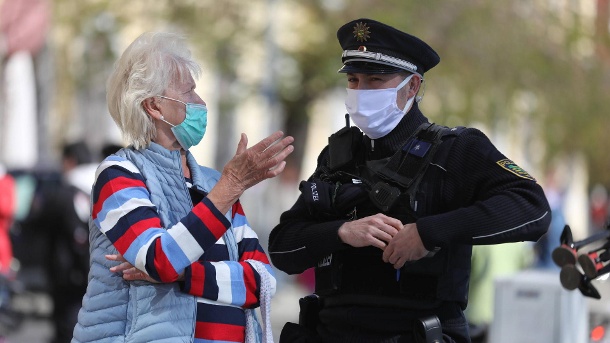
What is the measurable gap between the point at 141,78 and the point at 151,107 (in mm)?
104

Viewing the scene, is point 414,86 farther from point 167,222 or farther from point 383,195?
point 167,222

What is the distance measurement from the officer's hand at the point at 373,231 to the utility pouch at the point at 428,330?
28 cm

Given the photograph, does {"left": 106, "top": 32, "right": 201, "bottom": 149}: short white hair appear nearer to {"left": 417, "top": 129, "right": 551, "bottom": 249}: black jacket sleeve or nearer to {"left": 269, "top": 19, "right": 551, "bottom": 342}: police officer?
{"left": 269, "top": 19, "right": 551, "bottom": 342}: police officer

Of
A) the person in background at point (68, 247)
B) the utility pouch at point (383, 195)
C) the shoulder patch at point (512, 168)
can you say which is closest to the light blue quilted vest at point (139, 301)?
the utility pouch at point (383, 195)

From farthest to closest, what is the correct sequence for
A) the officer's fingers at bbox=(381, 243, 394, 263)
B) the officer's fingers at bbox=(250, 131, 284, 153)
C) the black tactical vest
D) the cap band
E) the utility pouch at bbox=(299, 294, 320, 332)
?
the utility pouch at bbox=(299, 294, 320, 332) < the cap band < the black tactical vest < the officer's fingers at bbox=(381, 243, 394, 263) < the officer's fingers at bbox=(250, 131, 284, 153)

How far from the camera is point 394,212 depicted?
423 cm

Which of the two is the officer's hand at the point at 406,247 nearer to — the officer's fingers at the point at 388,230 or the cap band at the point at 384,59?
the officer's fingers at the point at 388,230

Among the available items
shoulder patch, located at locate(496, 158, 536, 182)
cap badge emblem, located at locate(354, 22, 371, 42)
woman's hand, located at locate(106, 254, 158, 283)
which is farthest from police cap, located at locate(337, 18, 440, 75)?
woman's hand, located at locate(106, 254, 158, 283)

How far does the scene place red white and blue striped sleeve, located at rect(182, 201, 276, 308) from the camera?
13.4ft

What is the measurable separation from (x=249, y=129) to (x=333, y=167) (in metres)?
35.6

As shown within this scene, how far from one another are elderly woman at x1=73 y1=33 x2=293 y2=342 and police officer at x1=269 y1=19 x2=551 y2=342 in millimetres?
237

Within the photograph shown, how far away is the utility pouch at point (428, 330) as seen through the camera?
13.4ft

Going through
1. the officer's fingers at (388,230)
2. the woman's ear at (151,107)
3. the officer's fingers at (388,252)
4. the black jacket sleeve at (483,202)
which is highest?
the woman's ear at (151,107)

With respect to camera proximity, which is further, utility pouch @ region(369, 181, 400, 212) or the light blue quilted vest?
utility pouch @ region(369, 181, 400, 212)
